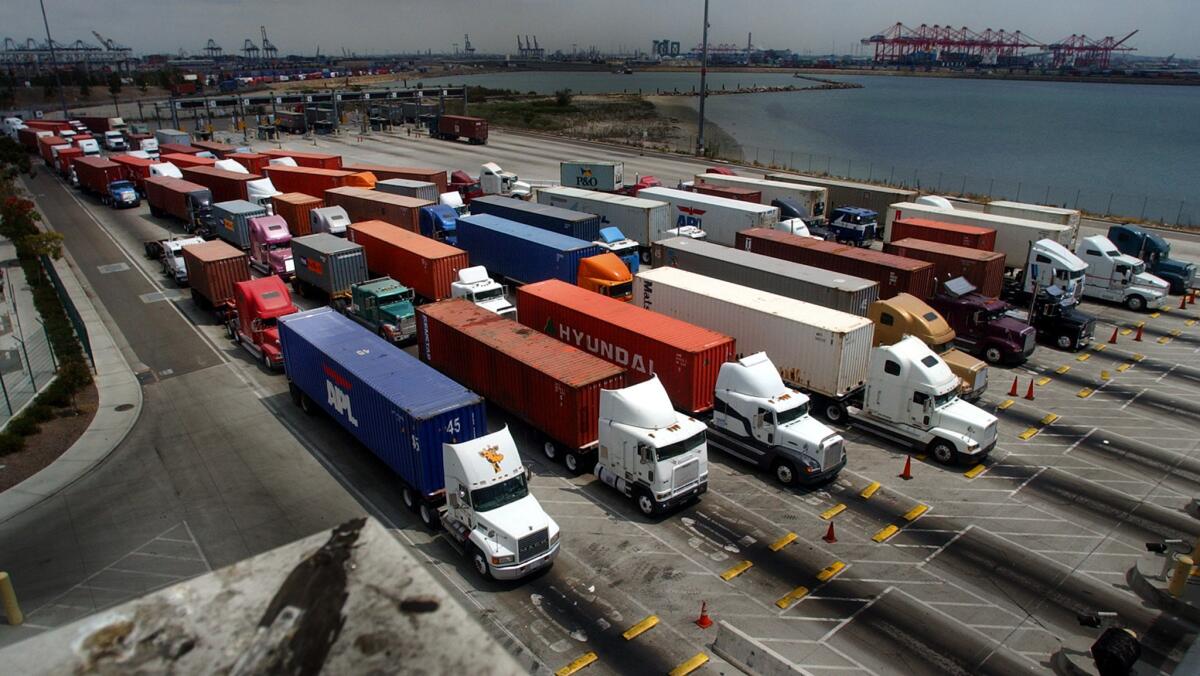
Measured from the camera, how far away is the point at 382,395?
19.5 metres

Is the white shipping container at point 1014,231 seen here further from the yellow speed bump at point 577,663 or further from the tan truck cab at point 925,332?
the yellow speed bump at point 577,663

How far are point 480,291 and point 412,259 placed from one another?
17.5 ft

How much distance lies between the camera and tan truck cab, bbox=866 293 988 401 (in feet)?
85.7

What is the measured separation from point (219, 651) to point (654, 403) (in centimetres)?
1433

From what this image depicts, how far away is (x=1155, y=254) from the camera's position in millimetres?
40500

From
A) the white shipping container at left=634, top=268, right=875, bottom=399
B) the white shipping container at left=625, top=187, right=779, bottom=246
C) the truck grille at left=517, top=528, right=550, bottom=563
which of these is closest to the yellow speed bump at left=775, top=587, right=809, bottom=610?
the truck grille at left=517, top=528, right=550, bottom=563

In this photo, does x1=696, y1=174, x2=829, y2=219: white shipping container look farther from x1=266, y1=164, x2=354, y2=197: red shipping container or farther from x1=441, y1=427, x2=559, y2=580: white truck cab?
x1=441, y1=427, x2=559, y2=580: white truck cab

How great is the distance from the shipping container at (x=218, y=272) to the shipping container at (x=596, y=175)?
109 feet

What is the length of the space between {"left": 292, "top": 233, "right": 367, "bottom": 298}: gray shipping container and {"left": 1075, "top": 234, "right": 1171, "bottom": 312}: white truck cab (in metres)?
37.3

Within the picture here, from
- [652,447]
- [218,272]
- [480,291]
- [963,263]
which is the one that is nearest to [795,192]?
[963,263]

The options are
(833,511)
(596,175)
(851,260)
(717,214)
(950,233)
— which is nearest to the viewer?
(833,511)

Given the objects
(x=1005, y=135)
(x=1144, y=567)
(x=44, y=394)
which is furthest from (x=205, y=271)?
(x=1005, y=135)

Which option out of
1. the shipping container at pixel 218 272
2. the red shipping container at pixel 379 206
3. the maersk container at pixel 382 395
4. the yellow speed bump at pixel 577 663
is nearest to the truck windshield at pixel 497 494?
the maersk container at pixel 382 395

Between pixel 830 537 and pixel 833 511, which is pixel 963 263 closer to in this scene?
pixel 833 511
